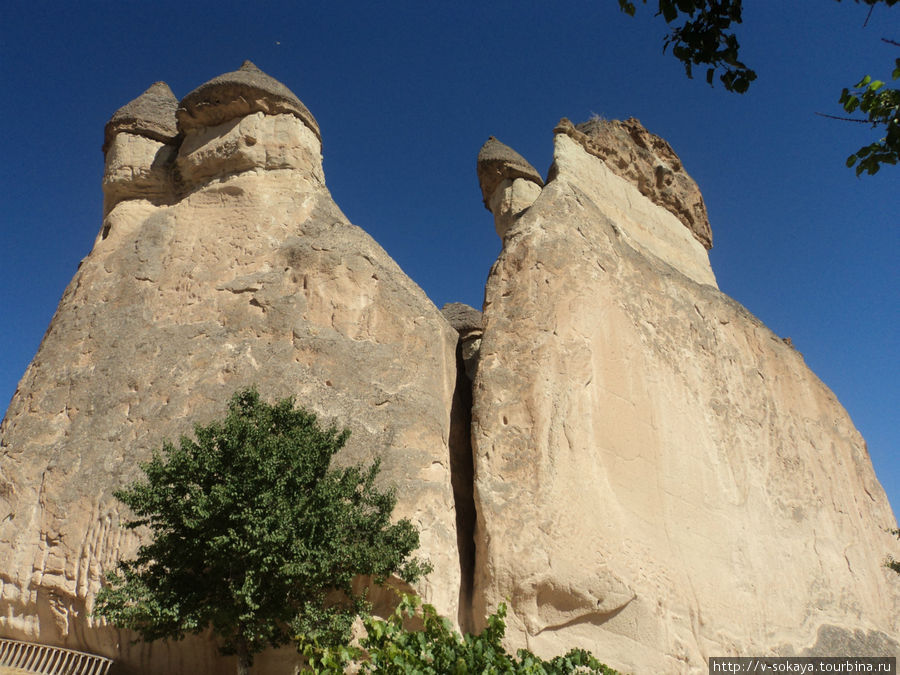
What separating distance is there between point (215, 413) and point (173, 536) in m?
2.78

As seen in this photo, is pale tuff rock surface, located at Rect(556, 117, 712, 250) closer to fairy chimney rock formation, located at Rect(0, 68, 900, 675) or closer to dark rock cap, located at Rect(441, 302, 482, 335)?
fairy chimney rock formation, located at Rect(0, 68, 900, 675)

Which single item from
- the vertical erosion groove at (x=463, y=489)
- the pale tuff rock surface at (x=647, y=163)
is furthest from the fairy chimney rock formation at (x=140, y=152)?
the pale tuff rock surface at (x=647, y=163)

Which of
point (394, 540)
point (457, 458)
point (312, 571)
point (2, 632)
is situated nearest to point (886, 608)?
point (457, 458)

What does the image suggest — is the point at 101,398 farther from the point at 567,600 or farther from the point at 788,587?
the point at 788,587

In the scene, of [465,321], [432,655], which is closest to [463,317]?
[465,321]

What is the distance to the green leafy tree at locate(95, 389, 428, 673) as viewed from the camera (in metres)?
6.88

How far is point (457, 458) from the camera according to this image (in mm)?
10719

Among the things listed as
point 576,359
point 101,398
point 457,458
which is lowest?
point 457,458

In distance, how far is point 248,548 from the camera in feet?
22.3

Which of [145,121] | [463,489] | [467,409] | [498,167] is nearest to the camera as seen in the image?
[463,489]

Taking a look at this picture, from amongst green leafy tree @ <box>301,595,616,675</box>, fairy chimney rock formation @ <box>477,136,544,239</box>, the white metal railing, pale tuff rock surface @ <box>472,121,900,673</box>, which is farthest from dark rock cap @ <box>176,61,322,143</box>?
green leafy tree @ <box>301,595,616,675</box>

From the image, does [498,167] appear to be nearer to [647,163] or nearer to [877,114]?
[647,163]

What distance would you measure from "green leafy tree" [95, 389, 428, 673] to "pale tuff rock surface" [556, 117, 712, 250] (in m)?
10.7

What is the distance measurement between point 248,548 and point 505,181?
44.5 ft
